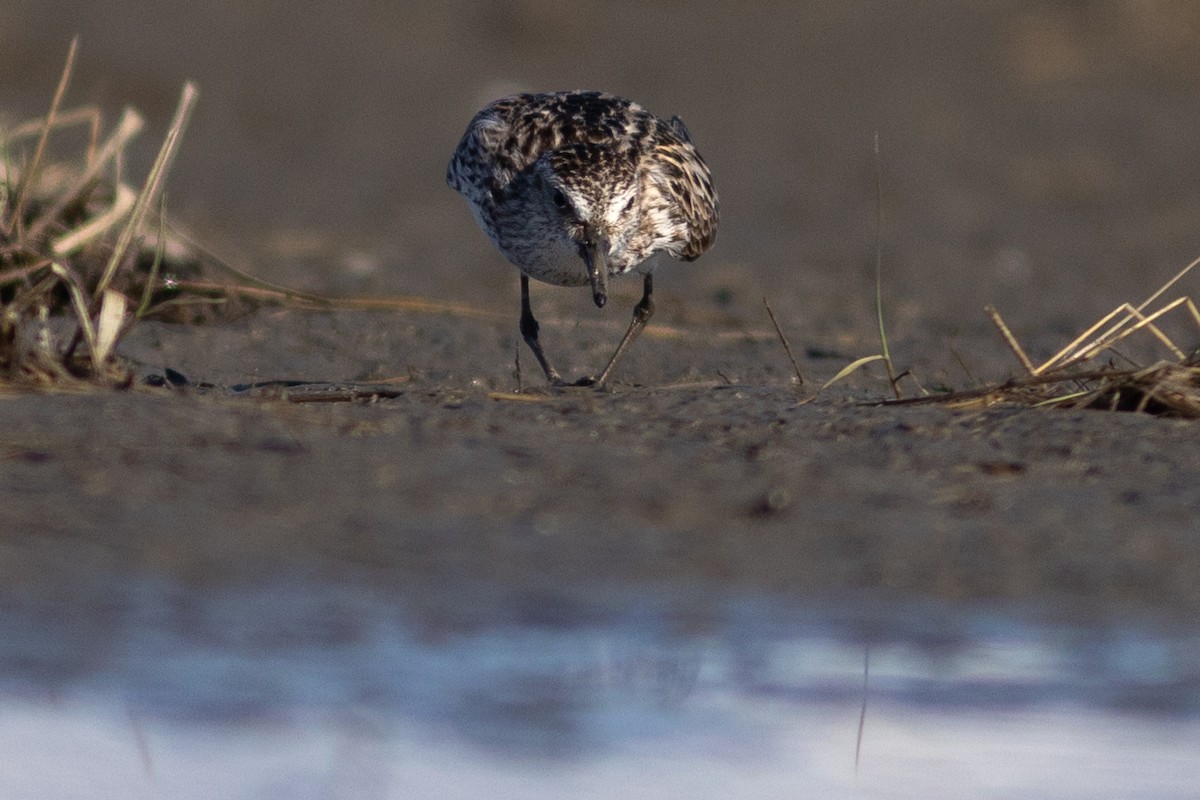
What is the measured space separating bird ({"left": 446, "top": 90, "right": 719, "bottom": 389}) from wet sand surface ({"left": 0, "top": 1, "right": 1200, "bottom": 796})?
43 cm

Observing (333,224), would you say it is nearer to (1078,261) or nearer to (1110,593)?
(1078,261)

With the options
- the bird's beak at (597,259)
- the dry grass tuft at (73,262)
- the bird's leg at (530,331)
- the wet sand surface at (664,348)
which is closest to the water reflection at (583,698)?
the wet sand surface at (664,348)

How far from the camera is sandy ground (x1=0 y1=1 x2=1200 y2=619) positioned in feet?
14.1

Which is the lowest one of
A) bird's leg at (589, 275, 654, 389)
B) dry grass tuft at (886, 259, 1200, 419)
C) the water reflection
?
the water reflection

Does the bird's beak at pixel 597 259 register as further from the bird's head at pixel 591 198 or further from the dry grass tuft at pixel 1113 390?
the dry grass tuft at pixel 1113 390

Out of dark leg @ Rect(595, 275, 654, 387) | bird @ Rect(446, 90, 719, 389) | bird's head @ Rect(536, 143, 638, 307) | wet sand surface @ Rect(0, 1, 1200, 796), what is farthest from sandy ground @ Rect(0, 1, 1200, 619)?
bird's head @ Rect(536, 143, 638, 307)

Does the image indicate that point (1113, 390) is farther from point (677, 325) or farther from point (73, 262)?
point (73, 262)

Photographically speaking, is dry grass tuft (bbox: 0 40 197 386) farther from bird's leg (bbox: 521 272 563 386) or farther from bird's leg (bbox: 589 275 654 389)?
bird's leg (bbox: 589 275 654 389)

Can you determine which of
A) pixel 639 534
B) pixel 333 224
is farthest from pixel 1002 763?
pixel 333 224

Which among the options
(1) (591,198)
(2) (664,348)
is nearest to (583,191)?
(1) (591,198)

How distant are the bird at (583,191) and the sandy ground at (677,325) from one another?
1.43 ft

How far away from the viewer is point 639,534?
4.39 m

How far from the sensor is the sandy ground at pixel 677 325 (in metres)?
4.30

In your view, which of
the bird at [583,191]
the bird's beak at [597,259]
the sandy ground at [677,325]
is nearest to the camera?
the sandy ground at [677,325]
